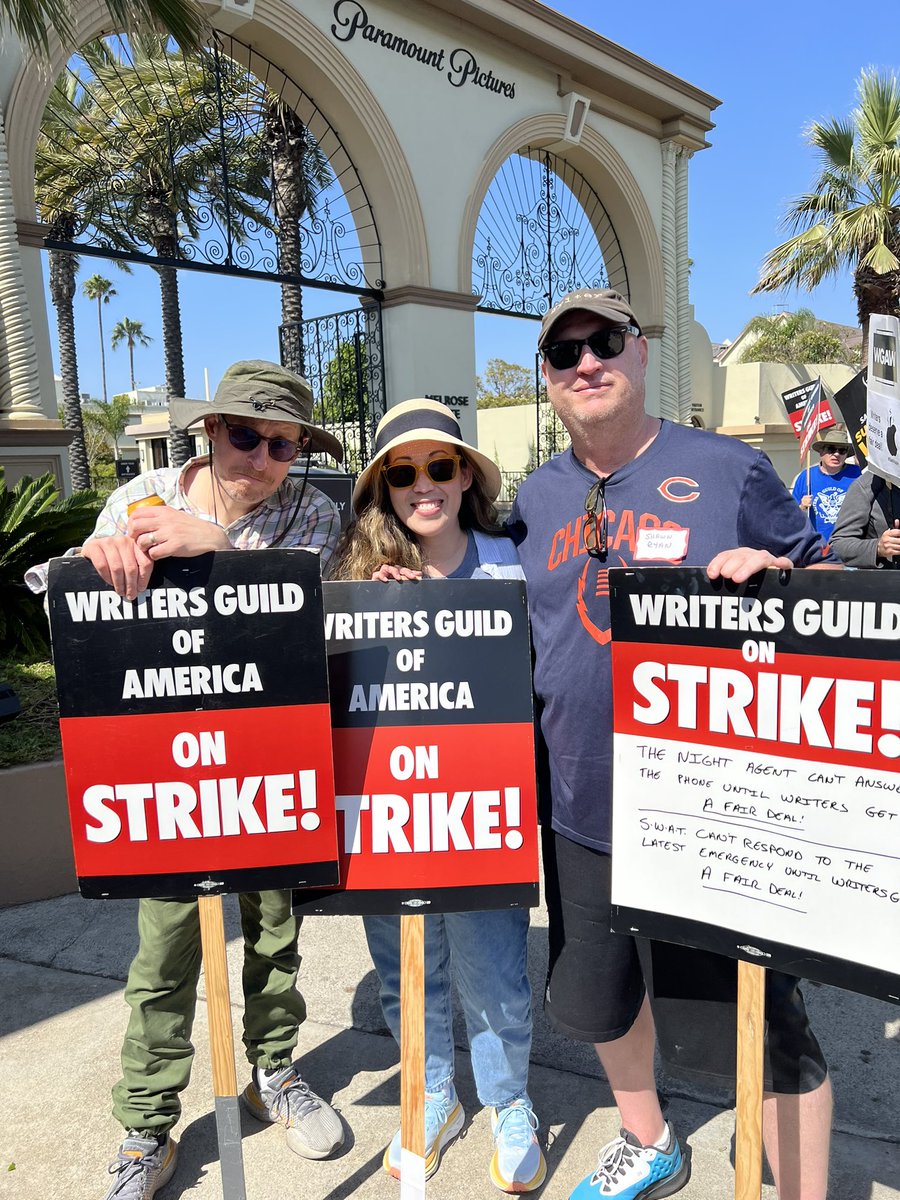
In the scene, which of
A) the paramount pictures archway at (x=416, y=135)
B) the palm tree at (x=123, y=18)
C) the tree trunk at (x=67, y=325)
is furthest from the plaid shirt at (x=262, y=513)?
the tree trunk at (x=67, y=325)

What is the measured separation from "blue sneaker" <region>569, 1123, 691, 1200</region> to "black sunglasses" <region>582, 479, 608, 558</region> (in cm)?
155

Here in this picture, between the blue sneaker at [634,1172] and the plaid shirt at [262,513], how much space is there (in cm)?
174

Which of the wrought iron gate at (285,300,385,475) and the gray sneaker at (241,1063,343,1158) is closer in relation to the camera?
the gray sneaker at (241,1063,343,1158)

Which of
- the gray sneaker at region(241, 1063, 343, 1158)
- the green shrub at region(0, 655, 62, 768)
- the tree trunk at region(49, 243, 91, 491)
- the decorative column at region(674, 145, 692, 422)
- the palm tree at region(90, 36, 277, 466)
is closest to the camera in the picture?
the gray sneaker at region(241, 1063, 343, 1158)

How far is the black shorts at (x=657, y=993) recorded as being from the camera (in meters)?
1.90

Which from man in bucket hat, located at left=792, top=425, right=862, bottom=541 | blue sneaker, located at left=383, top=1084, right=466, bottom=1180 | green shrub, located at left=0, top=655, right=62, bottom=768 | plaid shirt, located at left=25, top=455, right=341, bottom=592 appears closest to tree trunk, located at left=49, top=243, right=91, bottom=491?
green shrub, located at left=0, top=655, right=62, bottom=768

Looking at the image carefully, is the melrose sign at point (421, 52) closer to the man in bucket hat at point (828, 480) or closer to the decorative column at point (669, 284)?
the decorative column at point (669, 284)

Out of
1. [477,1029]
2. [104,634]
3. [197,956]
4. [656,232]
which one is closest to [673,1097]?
[477,1029]

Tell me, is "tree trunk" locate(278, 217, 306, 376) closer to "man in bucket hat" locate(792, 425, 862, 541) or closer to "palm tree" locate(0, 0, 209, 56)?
"palm tree" locate(0, 0, 209, 56)

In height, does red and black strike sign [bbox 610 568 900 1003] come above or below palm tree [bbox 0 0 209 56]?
below

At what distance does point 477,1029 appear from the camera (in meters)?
2.34

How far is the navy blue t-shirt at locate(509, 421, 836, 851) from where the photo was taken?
6.29 feet

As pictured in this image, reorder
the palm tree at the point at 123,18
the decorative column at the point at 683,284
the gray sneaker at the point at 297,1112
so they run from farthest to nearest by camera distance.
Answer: the decorative column at the point at 683,284, the palm tree at the point at 123,18, the gray sneaker at the point at 297,1112

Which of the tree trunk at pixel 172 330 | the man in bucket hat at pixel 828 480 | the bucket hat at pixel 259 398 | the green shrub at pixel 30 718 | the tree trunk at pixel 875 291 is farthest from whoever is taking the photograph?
the tree trunk at pixel 172 330
